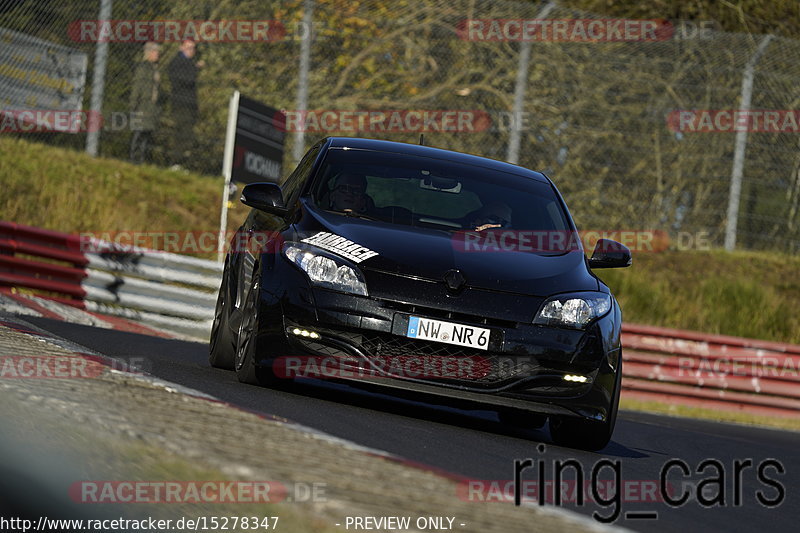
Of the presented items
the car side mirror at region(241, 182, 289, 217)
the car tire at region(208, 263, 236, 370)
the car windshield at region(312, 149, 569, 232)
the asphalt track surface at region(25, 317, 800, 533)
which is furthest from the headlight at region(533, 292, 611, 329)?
the car tire at region(208, 263, 236, 370)

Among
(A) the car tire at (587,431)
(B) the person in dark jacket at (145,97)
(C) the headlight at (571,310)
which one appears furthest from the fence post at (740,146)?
(C) the headlight at (571,310)

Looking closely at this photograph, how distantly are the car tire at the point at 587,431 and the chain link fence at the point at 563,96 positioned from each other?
34.8ft

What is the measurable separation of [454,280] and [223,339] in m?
2.27

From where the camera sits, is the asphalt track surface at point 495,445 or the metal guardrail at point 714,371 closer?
the asphalt track surface at point 495,445

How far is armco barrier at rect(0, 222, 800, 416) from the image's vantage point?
13.8m

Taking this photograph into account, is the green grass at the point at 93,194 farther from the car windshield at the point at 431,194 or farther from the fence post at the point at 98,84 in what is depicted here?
the car windshield at the point at 431,194

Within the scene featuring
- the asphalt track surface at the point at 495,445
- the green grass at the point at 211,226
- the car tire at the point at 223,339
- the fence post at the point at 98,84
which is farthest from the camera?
the green grass at the point at 211,226

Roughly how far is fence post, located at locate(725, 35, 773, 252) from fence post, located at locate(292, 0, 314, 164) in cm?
578

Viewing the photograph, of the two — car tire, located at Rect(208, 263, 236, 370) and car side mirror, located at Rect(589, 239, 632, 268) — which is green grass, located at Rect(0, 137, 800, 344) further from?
car side mirror, located at Rect(589, 239, 632, 268)

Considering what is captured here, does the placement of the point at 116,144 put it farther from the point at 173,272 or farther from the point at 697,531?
the point at 697,531

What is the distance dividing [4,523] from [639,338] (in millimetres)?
12701

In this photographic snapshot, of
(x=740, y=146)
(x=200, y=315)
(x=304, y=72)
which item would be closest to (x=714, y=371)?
(x=740, y=146)

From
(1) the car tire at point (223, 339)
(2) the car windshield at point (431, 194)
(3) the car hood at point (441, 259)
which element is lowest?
(1) the car tire at point (223, 339)

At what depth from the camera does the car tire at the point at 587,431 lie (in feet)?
24.2
